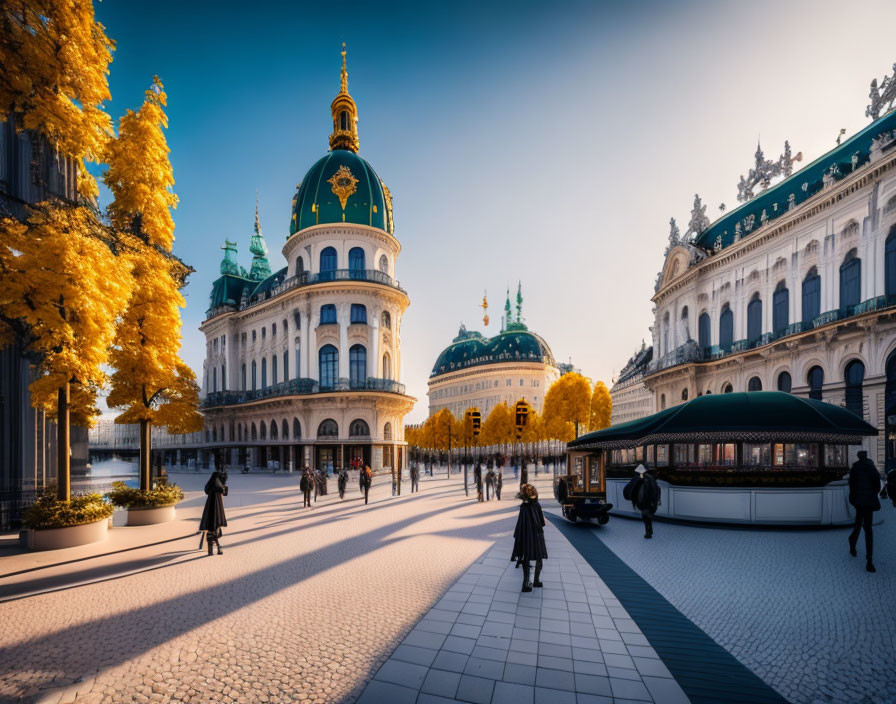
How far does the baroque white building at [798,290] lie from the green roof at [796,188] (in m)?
0.10

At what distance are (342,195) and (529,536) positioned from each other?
4375 centimetres

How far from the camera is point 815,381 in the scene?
28.8 metres

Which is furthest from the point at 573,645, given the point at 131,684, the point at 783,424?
the point at 783,424

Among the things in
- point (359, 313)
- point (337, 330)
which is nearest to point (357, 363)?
point (337, 330)

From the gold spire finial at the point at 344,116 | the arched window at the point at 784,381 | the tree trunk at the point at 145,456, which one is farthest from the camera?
the gold spire finial at the point at 344,116

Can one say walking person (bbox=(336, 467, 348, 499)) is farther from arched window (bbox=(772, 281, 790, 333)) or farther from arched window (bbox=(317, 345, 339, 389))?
arched window (bbox=(772, 281, 790, 333))

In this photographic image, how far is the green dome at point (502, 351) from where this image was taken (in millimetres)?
101438

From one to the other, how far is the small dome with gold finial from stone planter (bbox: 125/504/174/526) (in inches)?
1369

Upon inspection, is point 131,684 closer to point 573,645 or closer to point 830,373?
point 573,645

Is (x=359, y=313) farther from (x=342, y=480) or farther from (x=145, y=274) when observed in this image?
(x=145, y=274)

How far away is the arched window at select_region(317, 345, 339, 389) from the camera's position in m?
44.6

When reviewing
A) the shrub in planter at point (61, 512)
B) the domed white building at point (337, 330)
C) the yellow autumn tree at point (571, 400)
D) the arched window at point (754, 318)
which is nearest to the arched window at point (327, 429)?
the domed white building at point (337, 330)

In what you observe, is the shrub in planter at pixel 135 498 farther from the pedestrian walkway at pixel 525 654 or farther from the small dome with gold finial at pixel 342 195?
the small dome with gold finial at pixel 342 195

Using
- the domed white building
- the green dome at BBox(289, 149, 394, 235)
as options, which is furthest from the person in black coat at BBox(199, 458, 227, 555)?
the green dome at BBox(289, 149, 394, 235)
